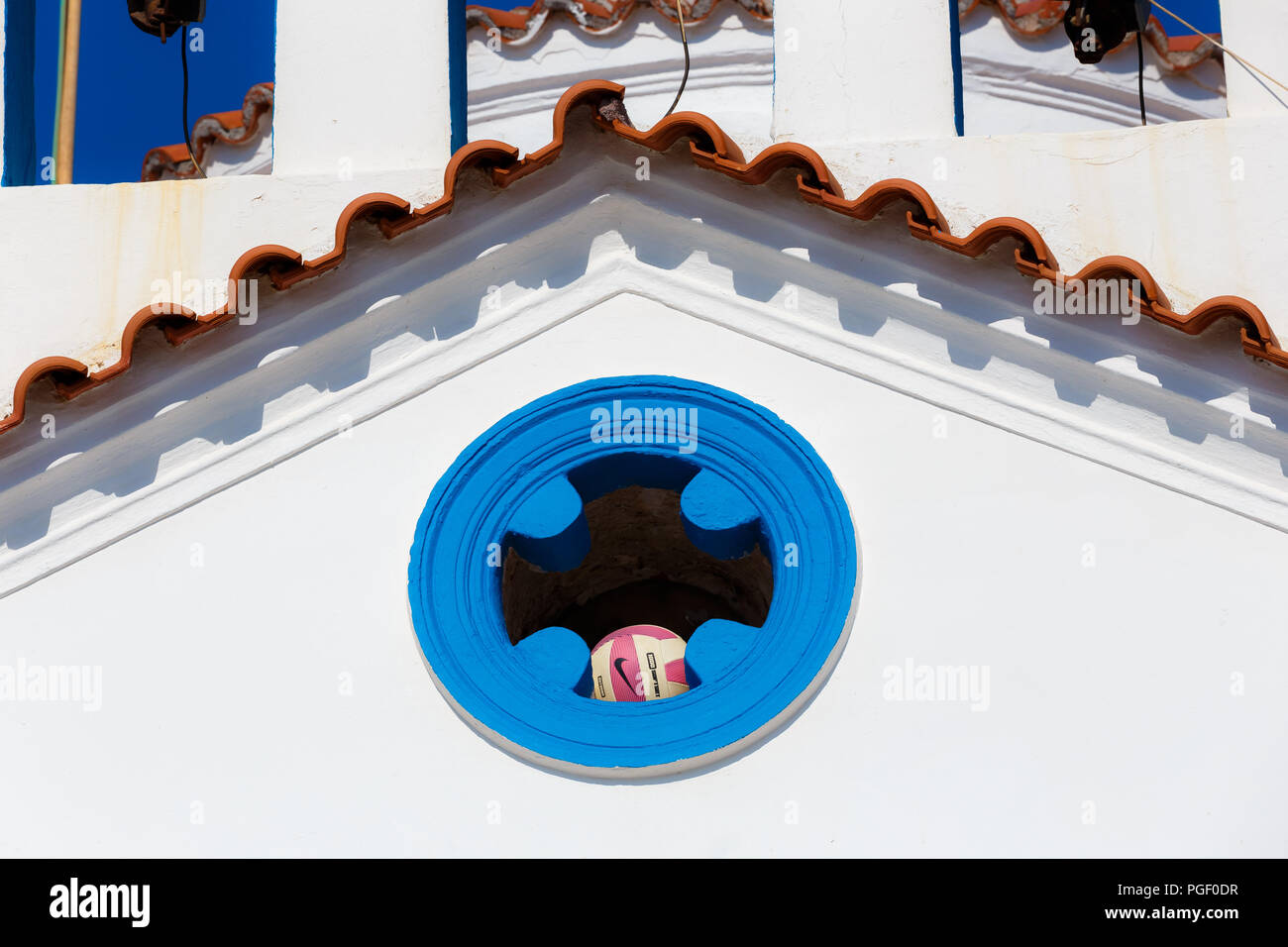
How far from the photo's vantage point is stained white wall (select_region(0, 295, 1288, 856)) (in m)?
4.91

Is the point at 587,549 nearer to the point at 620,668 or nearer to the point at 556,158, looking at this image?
the point at 620,668

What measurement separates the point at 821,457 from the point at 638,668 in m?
0.85

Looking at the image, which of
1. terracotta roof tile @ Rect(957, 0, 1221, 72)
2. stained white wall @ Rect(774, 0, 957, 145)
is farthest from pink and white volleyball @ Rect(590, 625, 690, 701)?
terracotta roof tile @ Rect(957, 0, 1221, 72)

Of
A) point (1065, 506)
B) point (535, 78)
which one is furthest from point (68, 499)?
point (535, 78)

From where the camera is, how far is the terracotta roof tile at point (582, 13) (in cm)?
952

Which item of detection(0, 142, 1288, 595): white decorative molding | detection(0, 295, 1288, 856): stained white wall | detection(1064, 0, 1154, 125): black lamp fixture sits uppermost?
detection(1064, 0, 1154, 125): black lamp fixture

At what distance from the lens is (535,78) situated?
9672 millimetres

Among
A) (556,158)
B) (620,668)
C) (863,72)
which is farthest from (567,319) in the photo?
(863,72)

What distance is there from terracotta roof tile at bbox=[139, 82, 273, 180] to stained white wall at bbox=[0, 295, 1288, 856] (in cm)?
495

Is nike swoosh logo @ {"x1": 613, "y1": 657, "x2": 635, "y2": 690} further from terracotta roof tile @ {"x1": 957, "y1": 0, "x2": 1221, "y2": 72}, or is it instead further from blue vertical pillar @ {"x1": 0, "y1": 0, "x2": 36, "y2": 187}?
terracotta roof tile @ {"x1": 957, "y1": 0, "x2": 1221, "y2": 72}

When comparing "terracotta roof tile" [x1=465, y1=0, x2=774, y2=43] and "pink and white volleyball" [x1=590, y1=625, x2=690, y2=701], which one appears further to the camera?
"terracotta roof tile" [x1=465, y1=0, x2=774, y2=43]

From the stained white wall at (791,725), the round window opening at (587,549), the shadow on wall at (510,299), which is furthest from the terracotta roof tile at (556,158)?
the round window opening at (587,549)

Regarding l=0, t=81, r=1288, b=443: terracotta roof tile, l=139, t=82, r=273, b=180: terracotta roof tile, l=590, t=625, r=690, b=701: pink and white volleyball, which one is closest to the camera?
l=0, t=81, r=1288, b=443: terracotta roof tile
